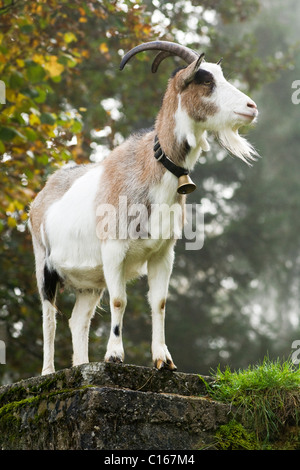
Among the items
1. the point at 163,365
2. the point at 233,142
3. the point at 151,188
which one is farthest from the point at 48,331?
the point at 233,142

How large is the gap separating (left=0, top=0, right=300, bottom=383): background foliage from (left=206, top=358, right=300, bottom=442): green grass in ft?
7.97

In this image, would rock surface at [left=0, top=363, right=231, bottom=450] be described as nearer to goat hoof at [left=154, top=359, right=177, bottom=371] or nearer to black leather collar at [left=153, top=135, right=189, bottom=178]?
goat hoof at [left=154, top=359, right=177, bottom=371]

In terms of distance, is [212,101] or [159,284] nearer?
[212,101]

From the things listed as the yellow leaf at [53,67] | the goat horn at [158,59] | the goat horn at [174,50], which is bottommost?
the goat horn at [174,50]

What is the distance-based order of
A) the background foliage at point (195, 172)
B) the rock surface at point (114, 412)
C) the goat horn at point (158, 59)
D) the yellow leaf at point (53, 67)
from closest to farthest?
the rock surface at point (114, 412) → the goat horn at point (158, 59) → the yellow leaf at point (53, 67) → the background foliage at point (195, 172)

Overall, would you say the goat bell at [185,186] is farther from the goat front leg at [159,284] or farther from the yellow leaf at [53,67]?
the yellow leaf at [53,67]

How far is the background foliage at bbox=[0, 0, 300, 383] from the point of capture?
788 cm

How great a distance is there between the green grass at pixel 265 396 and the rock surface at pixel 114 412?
13cm

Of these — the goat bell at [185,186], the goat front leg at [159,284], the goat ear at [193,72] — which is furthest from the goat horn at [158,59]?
the goat front leg at [159,284]

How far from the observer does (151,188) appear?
461 centimetres

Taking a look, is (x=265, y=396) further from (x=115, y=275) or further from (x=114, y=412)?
(x=115, y=275)

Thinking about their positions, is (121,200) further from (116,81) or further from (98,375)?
(116,81)

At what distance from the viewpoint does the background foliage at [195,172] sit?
25.9 ft

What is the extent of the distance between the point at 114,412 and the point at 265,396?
106 cm
